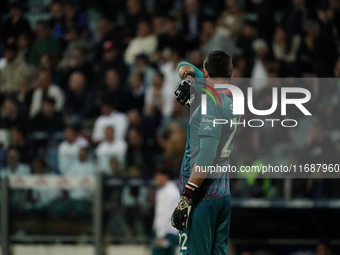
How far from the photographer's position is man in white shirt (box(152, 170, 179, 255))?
7.85 metres

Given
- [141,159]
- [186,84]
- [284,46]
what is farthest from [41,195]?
[186,84]

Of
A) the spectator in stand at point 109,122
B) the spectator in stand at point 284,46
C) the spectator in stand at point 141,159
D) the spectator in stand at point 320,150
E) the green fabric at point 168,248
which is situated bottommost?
the green fabric at point 168,248

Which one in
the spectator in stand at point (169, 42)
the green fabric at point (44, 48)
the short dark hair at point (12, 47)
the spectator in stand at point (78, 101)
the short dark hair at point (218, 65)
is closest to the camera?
the short dark hair at point (218, 65)

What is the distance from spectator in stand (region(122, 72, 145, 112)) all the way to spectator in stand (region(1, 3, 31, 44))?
11.9 ft

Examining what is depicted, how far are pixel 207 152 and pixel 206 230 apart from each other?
0.65 meters

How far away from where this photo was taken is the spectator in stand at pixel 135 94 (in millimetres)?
10133

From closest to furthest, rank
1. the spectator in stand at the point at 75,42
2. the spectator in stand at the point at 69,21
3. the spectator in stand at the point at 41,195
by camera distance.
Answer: the spectator in stand at the point at 41,195
the spectator in stand at the point at 75,42
the spectator in stand at the point at 69,21

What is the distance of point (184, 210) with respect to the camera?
422 centimetres

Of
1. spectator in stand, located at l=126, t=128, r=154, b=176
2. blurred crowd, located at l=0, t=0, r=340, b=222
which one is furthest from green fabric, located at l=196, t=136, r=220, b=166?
spectator in stand, located at l=126, t=128, r=154, b=176

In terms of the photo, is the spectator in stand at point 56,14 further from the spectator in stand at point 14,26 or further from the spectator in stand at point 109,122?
the spectator in stand at point 109,122

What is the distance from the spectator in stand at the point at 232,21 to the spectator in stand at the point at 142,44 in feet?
Result: 4.42

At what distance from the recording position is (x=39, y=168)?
8961 millimetres

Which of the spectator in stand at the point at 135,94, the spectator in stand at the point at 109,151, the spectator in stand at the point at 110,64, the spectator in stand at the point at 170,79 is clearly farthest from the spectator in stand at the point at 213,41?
the spectator in stand at the point at 109,151

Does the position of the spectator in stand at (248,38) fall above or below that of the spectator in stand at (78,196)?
above
